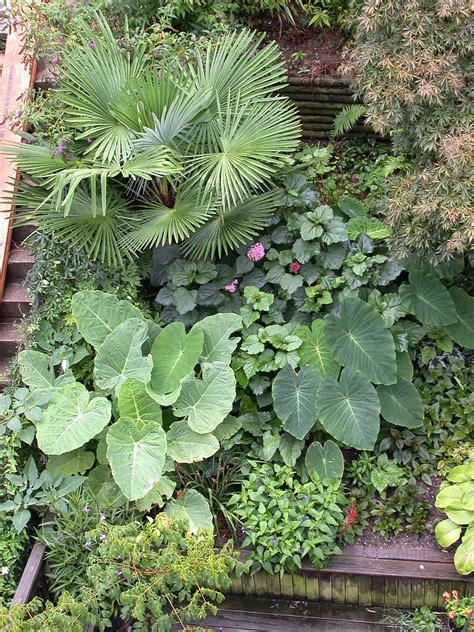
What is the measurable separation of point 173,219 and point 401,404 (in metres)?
1.78

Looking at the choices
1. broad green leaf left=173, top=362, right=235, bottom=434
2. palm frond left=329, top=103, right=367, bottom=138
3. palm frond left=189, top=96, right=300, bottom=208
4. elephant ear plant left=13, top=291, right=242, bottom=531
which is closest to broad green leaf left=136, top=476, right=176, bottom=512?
elephant ear plant left=13, top=291, right=242, bottom=531

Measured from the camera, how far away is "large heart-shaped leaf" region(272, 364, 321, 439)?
12.9 ft

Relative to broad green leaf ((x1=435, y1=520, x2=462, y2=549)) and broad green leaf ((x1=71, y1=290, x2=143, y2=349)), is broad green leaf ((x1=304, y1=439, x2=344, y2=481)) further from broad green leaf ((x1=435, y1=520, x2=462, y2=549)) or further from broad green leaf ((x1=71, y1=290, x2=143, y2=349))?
broad green leaf ((x1=71, y1=290, x2=143, y2=349))

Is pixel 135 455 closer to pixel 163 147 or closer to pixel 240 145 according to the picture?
pixel 163 147

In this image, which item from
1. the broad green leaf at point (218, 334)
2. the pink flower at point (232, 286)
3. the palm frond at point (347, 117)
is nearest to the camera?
the broad green leaf at point (218, 334)

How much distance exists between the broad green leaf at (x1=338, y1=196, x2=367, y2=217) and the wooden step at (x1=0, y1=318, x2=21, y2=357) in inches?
91.7

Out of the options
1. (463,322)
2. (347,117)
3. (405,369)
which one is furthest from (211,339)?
(347,117)

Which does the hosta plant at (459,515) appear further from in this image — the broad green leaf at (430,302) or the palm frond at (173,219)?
the palm frond at (173,219)

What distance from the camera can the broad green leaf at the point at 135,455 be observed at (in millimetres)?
3604

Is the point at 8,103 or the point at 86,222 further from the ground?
the point at 8,103

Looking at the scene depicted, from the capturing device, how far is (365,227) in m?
4.54

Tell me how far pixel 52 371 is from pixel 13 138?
70.9 inches

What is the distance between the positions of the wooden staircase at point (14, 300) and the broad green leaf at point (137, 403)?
3.50ft

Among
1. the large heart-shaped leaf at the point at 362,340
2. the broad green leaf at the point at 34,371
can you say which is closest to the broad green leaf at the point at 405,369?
the large heart-shaped leaf at the point at 362,340
